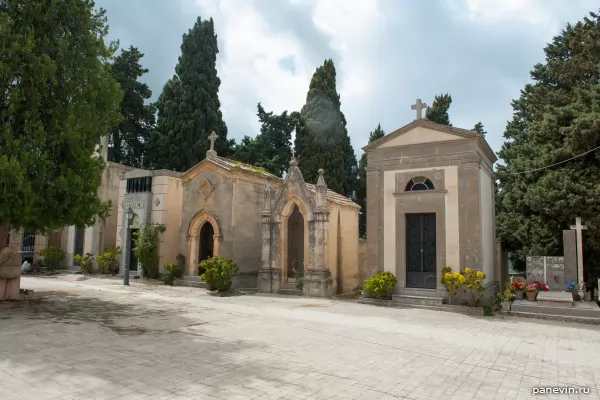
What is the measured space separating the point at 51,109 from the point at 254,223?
9.67 metres

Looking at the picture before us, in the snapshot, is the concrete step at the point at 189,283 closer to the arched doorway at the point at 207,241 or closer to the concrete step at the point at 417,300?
the arched doorway at the point at 207,241

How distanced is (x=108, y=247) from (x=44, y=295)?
10.6 m

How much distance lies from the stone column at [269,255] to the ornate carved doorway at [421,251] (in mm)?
5246

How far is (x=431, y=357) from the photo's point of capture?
7.13 m

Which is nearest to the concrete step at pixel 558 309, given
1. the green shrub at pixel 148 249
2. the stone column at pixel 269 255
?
the stone column at pixel 269 255

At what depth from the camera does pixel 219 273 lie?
1606 cm

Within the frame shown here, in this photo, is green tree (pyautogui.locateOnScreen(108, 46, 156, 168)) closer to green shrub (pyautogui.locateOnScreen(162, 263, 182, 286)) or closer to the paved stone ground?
green shrub (pyautogui.locateOnScreen(162, 263, 182, 286))

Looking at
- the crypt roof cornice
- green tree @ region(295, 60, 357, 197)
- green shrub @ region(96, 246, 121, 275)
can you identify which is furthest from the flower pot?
green tree @ region(295, 60, 357, 197)

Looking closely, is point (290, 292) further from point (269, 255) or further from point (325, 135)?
point (325, 135)

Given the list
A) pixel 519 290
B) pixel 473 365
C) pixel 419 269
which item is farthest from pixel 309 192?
Result: pixel 473 365

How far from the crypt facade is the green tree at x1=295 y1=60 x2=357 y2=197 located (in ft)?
53.4

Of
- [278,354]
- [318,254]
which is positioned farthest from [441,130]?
[278,354]

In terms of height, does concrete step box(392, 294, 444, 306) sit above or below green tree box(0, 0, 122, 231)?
below

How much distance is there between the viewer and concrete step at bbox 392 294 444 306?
13.5 m
